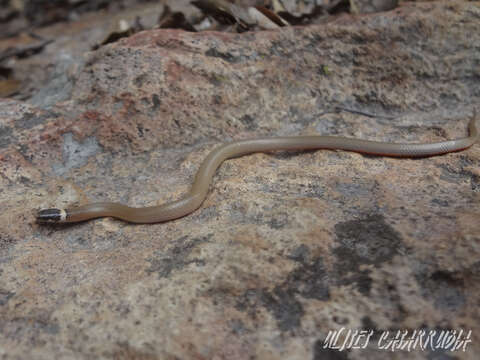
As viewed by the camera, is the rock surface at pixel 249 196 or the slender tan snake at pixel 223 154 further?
the slender tan snake at pixel 223 154

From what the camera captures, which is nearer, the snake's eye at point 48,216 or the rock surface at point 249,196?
the rock surface at point 249,196

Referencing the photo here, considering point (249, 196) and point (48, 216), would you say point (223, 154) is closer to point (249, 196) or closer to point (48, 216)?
point (249, 196)

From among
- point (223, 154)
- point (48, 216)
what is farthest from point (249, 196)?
point (48, 216)

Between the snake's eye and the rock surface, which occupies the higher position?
the rock surface

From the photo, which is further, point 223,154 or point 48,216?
point 223,154

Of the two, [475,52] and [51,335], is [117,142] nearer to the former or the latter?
[51,335]

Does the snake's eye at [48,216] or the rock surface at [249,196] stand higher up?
the rock surface at [249,196]
